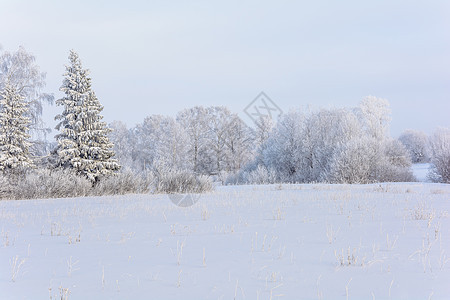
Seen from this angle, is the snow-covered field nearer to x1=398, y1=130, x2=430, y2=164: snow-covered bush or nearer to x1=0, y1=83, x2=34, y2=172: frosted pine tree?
x1=0, y1=83, x2=34, y2=172: frosted pine tree

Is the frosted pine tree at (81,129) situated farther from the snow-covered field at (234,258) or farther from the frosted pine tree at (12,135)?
the snow-covered field at (234,258)

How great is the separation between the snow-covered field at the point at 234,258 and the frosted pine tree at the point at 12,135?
1457 centimetres

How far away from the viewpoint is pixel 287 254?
4.64 meters

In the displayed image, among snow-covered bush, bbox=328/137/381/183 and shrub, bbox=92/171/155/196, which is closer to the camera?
shrub, bbox=92/171/155/196

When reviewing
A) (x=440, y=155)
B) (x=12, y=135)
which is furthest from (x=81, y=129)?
(x=440, y=155)

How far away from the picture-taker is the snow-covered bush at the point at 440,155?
27698mm

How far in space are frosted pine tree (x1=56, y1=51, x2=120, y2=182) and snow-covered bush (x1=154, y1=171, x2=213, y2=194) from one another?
6.20 m

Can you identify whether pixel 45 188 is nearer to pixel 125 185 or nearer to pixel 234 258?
pixel 125 185

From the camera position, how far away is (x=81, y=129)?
21.5 meters

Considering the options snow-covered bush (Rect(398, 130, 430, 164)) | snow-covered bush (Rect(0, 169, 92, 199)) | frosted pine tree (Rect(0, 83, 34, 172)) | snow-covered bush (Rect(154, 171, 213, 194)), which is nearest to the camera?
snow-covered bush (Rect(0, 169, 92, 199))

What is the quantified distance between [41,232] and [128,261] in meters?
2.98

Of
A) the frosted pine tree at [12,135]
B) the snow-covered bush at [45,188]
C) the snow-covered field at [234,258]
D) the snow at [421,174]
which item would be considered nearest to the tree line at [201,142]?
the frosted pine tree at [12,135]

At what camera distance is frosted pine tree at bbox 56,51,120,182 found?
2123cm

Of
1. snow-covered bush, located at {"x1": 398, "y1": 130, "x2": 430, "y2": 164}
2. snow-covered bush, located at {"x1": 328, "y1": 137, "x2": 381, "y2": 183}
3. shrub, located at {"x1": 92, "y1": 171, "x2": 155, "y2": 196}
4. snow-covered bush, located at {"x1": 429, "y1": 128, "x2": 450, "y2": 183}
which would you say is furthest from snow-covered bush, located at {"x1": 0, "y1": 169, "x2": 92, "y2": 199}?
snow-covered bush, located at {"x1": 398, "y1": 130, "x2": 430, "y2": 164}
